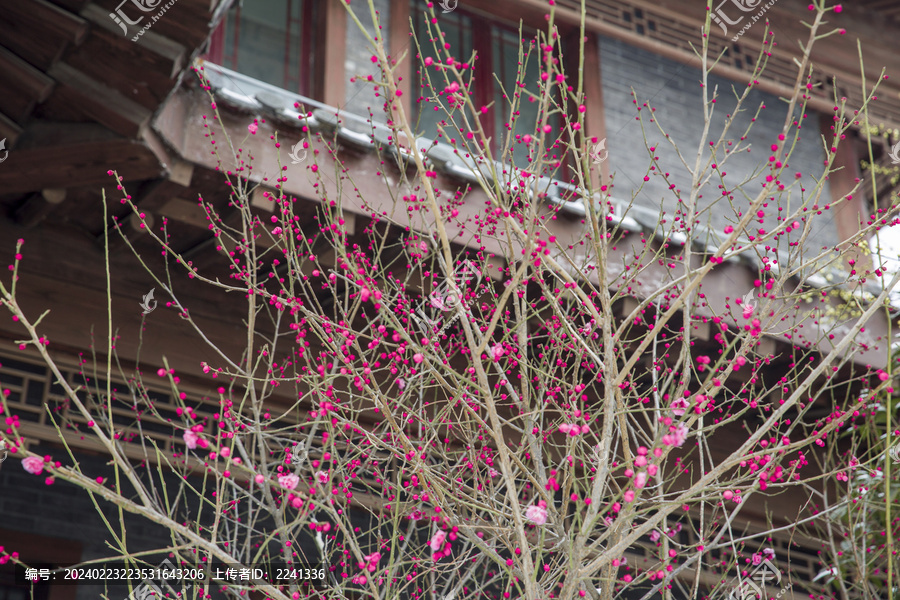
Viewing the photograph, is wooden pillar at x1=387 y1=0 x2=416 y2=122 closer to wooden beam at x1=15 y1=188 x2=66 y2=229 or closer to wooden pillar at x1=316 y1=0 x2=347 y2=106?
wooden pillar at x1=316 y1=0 x2=347 y2=106

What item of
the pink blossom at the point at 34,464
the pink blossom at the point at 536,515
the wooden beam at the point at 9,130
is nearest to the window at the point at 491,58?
the wooden beam at the point at 9,130

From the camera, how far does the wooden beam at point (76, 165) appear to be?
3.28 m

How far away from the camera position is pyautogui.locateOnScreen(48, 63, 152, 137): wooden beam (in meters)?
3.12

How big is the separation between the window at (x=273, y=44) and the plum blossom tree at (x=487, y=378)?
0.72m

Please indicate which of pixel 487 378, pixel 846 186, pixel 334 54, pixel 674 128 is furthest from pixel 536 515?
pixel 846 186

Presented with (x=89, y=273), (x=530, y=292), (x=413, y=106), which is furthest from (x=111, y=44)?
(x=413, y=106)

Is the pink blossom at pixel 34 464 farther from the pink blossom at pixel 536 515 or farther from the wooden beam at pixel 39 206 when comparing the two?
the wooden beam at pixel 39 206

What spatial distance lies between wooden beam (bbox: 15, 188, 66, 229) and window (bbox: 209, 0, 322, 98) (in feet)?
4.95

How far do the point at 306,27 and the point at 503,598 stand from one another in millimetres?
3753

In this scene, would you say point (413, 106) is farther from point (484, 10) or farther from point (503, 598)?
point (503, 598)

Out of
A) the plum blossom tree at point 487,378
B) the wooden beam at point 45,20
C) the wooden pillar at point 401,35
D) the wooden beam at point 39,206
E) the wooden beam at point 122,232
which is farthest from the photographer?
the wooden pillar at point 401,35

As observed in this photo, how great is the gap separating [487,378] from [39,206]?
221cm

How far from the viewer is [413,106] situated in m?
5.40

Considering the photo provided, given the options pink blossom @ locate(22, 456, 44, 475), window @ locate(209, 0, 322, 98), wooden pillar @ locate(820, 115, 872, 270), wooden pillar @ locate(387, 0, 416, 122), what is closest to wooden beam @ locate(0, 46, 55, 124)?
pink blossom @ locate(22, 456, 44, 475)
